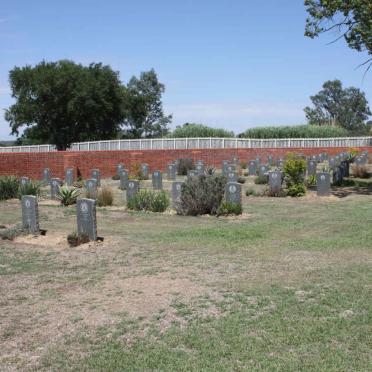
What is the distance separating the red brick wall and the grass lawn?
16973 mm

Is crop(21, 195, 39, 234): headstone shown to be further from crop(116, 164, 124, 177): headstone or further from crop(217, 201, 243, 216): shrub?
crop(116, 164, 124, 177): headstone

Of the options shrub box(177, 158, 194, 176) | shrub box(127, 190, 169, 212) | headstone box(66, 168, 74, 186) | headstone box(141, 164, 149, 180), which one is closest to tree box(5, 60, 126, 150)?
shrub box(177, 158, 194, 176)

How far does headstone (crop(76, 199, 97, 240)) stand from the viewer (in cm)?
1040

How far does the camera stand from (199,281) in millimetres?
7500

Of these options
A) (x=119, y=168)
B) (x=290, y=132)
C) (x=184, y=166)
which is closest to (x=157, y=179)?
(x=119, y=168)

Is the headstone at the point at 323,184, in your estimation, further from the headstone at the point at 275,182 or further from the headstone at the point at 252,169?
the headstone at the point at 252,169

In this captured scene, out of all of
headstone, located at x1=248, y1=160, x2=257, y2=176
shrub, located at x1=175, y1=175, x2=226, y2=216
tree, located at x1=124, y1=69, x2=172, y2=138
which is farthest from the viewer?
tree, located at x1=124, y1=69, x2=172, y2=138

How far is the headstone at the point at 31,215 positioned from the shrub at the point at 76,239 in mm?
1291

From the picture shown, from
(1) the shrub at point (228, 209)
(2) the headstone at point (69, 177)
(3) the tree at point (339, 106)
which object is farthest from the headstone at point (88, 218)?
(3) the tree at point (339, 106)

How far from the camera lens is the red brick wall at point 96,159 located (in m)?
27.9

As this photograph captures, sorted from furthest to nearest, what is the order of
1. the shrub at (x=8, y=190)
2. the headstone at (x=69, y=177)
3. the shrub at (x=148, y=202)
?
the headstone at (x=69, y=177) < the shrub at (x=8, y=190) < the shrub at (x=148, y=202)

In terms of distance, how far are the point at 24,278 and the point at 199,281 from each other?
2.48 metres

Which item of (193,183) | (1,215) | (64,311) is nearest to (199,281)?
(64,311)

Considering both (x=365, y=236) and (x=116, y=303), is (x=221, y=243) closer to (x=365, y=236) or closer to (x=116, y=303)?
(x=365, y=236)
